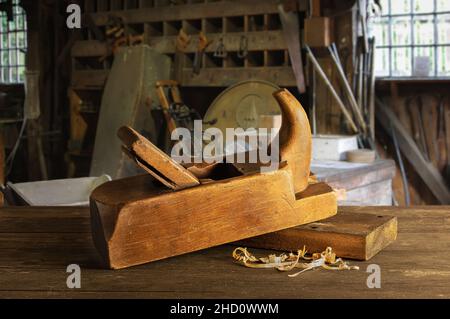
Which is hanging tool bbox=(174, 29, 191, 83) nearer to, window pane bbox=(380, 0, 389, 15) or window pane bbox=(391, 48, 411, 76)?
window pane bbox=(380, 0, 389, 15)

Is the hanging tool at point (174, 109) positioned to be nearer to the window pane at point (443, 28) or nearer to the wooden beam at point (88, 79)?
the wooden beam at point (88, 79)

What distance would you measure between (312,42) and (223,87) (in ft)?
4.75

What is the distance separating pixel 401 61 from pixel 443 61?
1.20 ft

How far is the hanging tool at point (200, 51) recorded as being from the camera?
6227mm

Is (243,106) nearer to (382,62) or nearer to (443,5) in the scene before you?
(382,62)

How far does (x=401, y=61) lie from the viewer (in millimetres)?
5746

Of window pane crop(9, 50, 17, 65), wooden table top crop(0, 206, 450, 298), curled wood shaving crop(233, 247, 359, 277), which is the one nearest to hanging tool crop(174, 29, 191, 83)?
window pane crop(9, 50, 17, 65)

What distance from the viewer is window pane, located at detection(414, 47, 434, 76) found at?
5551 millimetres

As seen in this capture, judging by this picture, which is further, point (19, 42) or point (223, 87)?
point (19, 42)

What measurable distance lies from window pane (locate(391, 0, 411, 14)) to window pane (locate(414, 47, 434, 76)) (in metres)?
0.37

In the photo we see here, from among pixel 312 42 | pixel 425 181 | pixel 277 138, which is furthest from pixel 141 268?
pixel 425 181

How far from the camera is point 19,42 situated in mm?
8758
